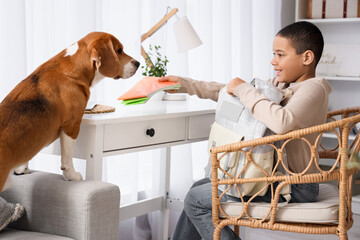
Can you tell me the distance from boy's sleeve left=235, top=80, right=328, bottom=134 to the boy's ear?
0.15 meters

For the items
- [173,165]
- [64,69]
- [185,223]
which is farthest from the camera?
[173,165]

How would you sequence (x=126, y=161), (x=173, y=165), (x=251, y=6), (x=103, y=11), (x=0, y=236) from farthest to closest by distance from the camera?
(x=251, y=6) → (x=173, y=165) → (x=126, y=161) → (x=103, y=11) → (x=0, y=236)

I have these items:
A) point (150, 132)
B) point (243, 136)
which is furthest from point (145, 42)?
point (243, 136)

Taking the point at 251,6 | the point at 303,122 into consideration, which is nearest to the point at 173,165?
the point at 251,6

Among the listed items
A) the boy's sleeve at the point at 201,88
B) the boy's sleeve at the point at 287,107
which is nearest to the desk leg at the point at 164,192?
the boy's sleeve at the point at 201,88

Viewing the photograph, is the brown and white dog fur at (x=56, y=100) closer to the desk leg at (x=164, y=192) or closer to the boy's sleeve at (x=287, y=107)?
the boy's sleeve at (x=287, y=107)

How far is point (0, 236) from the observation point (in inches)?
59.2

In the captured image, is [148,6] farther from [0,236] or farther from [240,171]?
[0,236]

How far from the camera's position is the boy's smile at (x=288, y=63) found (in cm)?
186

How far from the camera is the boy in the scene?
167 centimetres

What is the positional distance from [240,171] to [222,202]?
13cm

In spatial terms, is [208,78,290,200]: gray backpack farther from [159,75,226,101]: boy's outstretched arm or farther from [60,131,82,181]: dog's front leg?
[60,131,82,181]: dog's front leg

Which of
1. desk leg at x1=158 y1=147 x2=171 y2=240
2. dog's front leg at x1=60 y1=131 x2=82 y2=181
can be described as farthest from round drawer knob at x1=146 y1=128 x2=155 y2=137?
desk leg at x1=158 y1=147 x2=171 y2=240

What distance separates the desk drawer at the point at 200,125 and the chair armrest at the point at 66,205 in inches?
22.9
